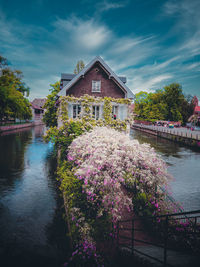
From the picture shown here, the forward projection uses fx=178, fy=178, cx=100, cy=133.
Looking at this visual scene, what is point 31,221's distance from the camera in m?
8.87

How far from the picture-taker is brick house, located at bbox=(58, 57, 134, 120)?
19609 mm

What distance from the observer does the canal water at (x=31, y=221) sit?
22.4ft

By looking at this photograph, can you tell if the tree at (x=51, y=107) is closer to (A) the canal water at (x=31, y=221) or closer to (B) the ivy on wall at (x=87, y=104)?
(B) the ivy on wall at (x=87, y=104)

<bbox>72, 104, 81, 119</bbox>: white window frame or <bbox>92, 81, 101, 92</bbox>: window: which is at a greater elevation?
<bbox>92, 81, 101, 92</bbox>: window

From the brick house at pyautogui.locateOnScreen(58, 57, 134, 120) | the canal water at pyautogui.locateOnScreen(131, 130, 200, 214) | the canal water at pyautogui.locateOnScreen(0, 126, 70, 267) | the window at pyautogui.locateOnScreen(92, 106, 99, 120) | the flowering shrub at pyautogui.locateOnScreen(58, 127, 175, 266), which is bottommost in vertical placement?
the canal water at pyautogui.locateOnScreen(0, 126, 70, 267)

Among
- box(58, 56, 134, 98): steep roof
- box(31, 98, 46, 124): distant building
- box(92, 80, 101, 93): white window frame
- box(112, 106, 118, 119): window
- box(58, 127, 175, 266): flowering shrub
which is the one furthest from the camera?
box(31, 98, 46, 124): distant building

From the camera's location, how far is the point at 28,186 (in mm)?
12922

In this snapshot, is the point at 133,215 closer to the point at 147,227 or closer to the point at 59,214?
the point at 147,227

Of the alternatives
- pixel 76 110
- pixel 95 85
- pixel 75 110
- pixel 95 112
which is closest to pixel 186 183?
pixel 95 112

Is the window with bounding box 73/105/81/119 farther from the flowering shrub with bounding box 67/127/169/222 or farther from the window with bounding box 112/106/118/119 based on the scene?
the flowering shrub with bounding box 67/127/169/222

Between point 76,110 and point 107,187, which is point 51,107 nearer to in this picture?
point 76,110

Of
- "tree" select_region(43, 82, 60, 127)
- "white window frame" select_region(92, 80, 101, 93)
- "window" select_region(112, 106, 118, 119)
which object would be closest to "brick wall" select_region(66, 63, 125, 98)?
"white window frame" select_region(92, 80, 101, 93)

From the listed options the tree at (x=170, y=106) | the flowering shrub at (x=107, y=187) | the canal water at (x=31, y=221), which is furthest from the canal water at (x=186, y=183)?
the tree at (x=170, y=106)

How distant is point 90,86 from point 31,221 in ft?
50.0
